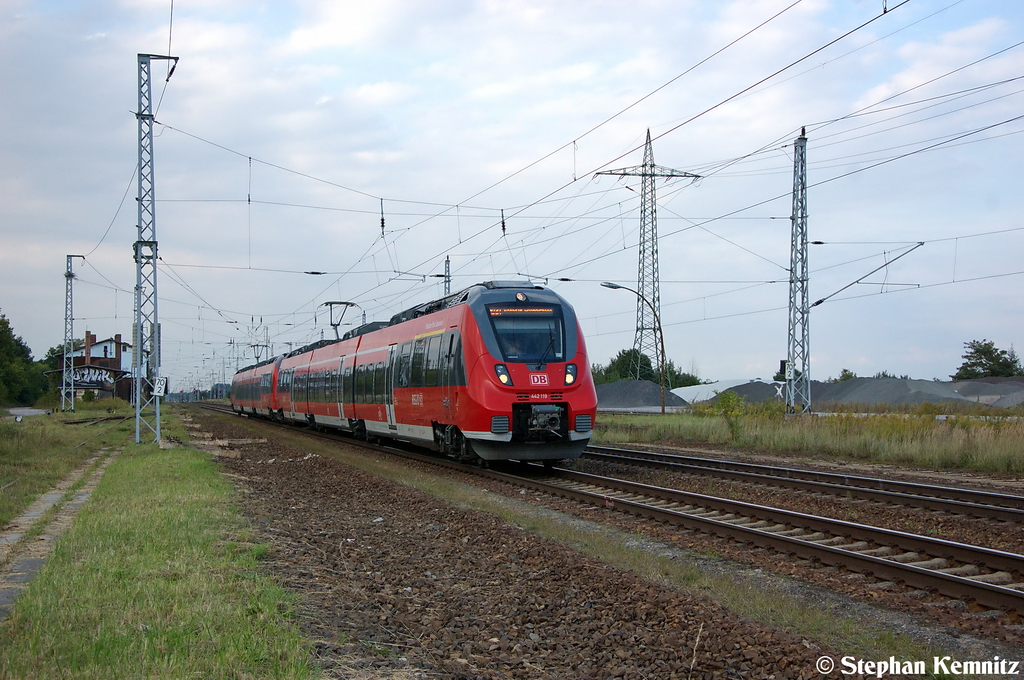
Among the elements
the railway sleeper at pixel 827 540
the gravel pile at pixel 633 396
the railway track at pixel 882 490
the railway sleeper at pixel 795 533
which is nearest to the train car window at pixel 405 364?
the railway track at pixel 882 490

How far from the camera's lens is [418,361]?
19.4 meters

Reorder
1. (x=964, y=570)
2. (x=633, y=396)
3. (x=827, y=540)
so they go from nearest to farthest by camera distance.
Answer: (x=964, y=570), (x=827, y=540), (x=633, y=396)

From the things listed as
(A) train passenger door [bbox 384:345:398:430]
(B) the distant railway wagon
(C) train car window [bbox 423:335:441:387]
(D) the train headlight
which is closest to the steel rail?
(D) the train headlight

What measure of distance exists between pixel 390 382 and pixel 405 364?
1671 mm

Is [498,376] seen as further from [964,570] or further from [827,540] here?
[964,570]

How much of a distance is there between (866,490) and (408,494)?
739 cm

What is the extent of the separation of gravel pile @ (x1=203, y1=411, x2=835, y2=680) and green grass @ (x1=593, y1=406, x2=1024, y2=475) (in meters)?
12.7

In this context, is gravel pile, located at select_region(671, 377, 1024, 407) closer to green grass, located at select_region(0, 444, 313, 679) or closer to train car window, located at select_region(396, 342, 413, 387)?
train car window, located at select_region(396, 342, 413, 387)

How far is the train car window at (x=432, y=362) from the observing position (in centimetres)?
1795

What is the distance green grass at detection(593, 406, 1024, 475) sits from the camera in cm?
1818

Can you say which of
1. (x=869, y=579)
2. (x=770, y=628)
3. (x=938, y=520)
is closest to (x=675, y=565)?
(x=869, y=579)

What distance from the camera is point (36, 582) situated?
689cm

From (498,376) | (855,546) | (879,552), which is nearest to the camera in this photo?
(879,552)

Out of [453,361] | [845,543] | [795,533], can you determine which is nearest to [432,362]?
[453,361]
